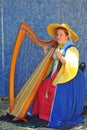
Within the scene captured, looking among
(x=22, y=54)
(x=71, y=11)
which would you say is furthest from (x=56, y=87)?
(x=71, y=11)

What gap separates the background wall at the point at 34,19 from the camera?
5984 mm

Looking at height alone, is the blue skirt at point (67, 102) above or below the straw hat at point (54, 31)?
below

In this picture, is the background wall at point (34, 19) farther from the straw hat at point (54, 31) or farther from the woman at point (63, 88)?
the woman at point (63, 88)

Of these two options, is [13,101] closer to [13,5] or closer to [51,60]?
[51,60]

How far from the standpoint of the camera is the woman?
204 inches

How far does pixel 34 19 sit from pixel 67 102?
1368 millimetres

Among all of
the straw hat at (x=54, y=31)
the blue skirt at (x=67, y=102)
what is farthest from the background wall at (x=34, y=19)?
the blue skirt at (x=67, y=102)

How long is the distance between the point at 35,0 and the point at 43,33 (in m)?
0.45

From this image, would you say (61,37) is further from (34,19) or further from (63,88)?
→ (34,19)

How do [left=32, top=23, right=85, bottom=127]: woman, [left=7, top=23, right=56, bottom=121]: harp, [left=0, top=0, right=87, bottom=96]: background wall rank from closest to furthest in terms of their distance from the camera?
[left=32, top=23, right=85, bottom=127]: woman < [left=7, top=23, right=56, bottom=121]: harp < [left=0, top=0, right=87, bottom=96]: background wall

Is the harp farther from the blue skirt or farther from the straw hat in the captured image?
the blue skirt

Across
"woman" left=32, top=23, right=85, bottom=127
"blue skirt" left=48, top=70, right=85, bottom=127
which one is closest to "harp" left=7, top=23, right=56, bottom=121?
"woman" left=32, top=23, right=85, bottom=127

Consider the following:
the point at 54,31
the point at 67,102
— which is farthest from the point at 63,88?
the point at 54,31

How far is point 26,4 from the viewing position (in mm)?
5988
